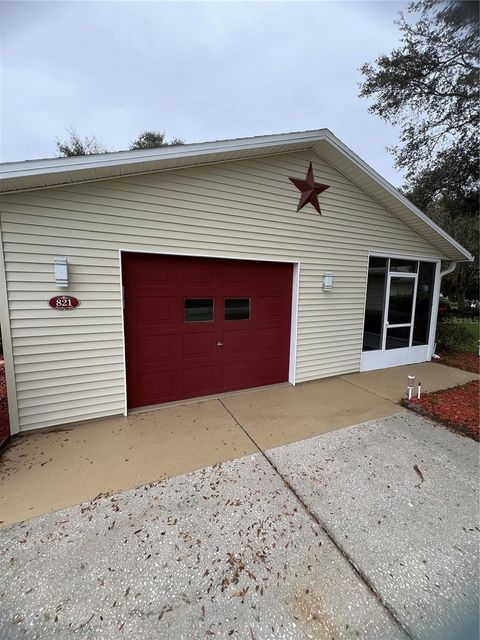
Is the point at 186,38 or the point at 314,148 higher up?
the point at 186,38

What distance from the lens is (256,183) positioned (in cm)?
452

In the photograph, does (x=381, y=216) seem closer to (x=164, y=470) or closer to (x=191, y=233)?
(x=191, y=233)

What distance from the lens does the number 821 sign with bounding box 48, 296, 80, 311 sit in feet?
11.5

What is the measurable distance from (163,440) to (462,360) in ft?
25.2

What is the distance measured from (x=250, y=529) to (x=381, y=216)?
19.4 ft

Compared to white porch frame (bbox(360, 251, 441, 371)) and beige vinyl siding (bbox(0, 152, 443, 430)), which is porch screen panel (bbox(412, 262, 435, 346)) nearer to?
white porch frame (bbox(360, 251, 441, 371))

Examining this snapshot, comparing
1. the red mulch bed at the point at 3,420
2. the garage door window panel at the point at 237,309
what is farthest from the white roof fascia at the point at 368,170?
the red mulch bed at the point at 3,420

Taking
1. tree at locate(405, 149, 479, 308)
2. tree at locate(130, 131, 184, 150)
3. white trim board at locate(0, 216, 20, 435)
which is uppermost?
tree at locate(130, 131, 184, 150)

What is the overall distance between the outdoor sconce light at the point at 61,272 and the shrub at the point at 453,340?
9.43 metres

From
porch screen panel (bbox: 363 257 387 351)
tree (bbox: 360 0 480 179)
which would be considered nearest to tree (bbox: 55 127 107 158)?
tree (bbox: 360 0 480 179)

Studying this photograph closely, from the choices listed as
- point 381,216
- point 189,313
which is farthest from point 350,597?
point 381,216

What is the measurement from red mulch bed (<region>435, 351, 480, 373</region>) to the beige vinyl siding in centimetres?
418

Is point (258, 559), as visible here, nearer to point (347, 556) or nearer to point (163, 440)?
point (347, 556)

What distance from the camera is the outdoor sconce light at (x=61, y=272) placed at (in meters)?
3.41
